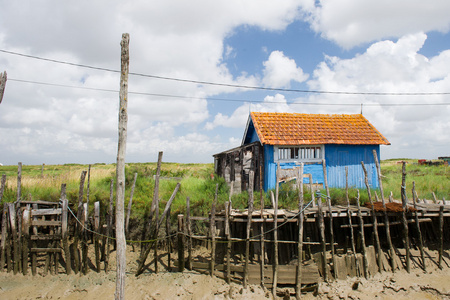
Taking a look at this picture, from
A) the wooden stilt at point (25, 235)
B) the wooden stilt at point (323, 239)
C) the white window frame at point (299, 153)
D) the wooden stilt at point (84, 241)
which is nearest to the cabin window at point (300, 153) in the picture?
the white window frame at point (299, 153)

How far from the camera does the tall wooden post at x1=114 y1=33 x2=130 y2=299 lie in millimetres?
6184

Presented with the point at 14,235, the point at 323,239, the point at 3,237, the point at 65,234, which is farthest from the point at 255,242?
the point at 3,237

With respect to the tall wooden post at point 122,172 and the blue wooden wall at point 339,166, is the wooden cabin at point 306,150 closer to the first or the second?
the blue wooden wall at point 339,166

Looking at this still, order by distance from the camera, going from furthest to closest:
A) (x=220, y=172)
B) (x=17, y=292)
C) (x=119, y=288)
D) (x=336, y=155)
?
(x=220, y=172)
(x=336, y=155)
(x=17, y=292)
(x=119, y=288)

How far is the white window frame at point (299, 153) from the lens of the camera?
1416 cm

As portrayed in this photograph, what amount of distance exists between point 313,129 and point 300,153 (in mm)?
1941

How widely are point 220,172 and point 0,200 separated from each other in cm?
1182

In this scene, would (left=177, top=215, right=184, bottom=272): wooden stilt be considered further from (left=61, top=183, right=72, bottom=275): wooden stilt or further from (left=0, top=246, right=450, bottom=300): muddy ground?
(left=61, top=183, right=72, bottom=275): wooden stilt

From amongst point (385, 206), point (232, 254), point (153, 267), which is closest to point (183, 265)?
point (153, 267)

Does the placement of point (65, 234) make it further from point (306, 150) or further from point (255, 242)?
point (306, 150)

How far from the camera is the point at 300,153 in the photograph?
14539 millimetres

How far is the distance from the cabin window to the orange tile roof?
0.45 m

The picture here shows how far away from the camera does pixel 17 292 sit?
9.49 m

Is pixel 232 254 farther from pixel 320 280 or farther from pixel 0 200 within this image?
pixel 0 200
